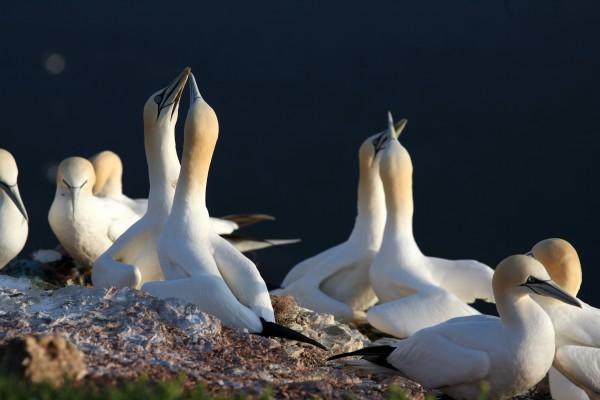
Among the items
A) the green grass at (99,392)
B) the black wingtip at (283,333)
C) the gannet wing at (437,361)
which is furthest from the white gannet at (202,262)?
the green grass at (99,392)

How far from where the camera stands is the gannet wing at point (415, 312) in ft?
25.9

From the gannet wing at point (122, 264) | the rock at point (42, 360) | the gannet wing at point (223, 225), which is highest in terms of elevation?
the rock at point (42, 360)

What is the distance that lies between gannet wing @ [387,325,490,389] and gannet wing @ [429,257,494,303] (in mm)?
2249

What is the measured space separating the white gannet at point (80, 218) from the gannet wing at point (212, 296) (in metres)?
2.17

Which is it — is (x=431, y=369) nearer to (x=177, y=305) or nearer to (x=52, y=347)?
(x=177, y=305)

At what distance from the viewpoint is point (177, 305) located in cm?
604

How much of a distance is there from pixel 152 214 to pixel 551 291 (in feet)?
8.85

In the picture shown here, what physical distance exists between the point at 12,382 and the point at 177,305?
62.3 inches

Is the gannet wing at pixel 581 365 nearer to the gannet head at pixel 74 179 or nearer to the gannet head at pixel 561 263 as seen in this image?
the gannet head at pixel 561 263

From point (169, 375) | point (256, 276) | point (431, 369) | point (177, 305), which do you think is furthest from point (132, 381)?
point (256, 276)

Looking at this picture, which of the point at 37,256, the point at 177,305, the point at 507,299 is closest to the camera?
the point at 177,305

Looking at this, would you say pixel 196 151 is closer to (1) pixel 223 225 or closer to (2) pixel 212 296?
(2) pixel 212 296

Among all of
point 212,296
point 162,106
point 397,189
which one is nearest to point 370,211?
point 397,189

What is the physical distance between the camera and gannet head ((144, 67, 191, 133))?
27.7ft
